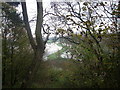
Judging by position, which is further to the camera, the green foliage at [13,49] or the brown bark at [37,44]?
the green foliage at [13,49]

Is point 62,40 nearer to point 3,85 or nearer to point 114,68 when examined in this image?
point 114,68

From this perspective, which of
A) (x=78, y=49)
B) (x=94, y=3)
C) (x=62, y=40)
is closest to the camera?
(x=94, y=3)

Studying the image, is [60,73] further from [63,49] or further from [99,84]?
[99,84]

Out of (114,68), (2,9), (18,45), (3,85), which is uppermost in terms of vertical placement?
(2,9)

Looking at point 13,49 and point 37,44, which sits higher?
point 37,44

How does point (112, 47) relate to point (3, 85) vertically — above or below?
above

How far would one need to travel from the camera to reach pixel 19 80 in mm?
2830

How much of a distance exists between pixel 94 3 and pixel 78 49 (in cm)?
72

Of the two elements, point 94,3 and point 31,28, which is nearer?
point 94,3

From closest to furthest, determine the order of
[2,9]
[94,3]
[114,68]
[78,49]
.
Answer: [114,68], [94,3], [78,49], [2,9]

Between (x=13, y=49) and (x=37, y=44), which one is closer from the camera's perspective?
(x=37, y=44)

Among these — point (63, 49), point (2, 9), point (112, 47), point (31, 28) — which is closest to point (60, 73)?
point (63, 49)

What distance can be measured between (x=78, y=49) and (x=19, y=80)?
1.41m

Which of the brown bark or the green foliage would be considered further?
the green foliage
